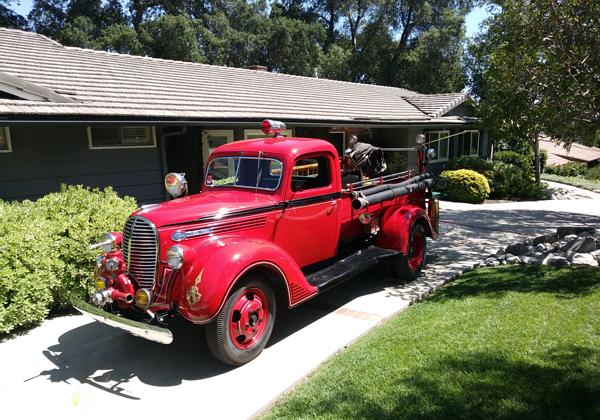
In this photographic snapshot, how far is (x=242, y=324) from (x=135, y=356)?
47.5 inches

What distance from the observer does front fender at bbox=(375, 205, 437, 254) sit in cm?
590

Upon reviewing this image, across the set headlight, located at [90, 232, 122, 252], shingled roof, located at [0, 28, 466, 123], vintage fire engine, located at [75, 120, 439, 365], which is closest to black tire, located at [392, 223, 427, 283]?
vintage fire engine, located at [75, 120, 439, 365]

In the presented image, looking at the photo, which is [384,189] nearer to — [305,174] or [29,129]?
[305,174]

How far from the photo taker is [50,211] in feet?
18.0

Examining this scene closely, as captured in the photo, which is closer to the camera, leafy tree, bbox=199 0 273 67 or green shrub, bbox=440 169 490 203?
green shrub, bbox=440 169 490 203

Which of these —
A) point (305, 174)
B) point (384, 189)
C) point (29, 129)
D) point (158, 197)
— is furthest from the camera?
point (158, 197)

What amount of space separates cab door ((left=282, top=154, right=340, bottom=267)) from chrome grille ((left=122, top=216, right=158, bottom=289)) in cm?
139

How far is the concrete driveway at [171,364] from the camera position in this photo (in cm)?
345

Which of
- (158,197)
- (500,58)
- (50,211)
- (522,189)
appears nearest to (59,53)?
(158,197)

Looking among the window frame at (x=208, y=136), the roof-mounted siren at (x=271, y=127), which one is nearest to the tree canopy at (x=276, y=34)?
the window frame at (x=208, y=136)

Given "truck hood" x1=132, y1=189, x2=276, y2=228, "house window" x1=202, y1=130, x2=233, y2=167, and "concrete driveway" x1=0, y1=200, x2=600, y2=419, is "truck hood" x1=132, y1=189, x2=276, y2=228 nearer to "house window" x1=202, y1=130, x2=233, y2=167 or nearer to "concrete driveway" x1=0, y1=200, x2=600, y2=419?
"concrete driveway" x1=0, y1=200, x2=600, y2=419

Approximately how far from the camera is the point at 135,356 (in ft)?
14.1

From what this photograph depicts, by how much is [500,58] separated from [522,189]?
10.7 metres

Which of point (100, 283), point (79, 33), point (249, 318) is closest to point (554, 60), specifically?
point (249, 318)
